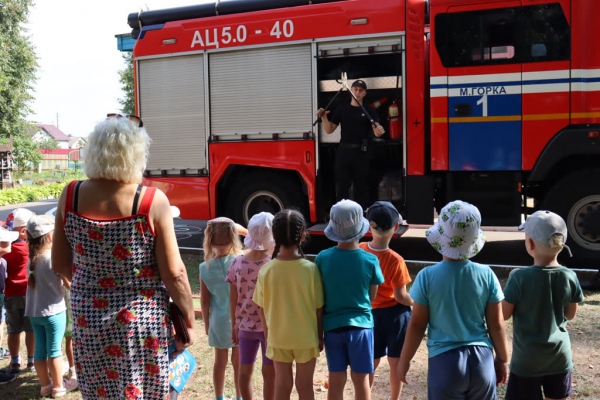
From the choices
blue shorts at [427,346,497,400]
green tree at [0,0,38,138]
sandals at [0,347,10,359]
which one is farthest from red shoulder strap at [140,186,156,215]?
green tree at [0,0,38,138]

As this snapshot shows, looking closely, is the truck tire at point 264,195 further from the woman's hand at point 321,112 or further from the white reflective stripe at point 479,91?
the white reflective stripe at point 479,91

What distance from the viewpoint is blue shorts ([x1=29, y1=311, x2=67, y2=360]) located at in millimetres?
3889

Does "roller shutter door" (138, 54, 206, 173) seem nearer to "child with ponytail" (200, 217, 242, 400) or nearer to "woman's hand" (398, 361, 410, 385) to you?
"child with ponytail" (200, 217, 242, 400)

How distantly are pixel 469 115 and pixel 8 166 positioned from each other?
4142 centimetres

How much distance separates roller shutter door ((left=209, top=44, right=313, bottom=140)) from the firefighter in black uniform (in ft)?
1.88

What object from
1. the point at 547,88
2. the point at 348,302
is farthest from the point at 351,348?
the point at 547,88

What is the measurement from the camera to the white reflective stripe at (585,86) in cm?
646

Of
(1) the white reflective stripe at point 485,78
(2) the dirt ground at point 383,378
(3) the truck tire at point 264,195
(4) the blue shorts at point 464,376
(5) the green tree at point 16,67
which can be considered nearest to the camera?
(4) the blue shorts at point 464,376

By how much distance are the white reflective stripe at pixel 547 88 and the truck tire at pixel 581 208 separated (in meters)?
0.99

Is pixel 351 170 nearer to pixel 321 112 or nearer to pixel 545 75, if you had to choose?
pixel 321 112

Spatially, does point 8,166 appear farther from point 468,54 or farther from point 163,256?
point 163,256

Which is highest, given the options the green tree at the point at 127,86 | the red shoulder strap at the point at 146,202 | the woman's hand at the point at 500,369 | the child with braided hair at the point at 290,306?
the green tree at the point at 127,86

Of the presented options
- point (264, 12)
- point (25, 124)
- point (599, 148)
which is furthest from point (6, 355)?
point (25, 124)

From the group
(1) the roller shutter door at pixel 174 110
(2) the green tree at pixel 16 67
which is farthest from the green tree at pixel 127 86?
(1) the roller shutter door at pixel 174 110
